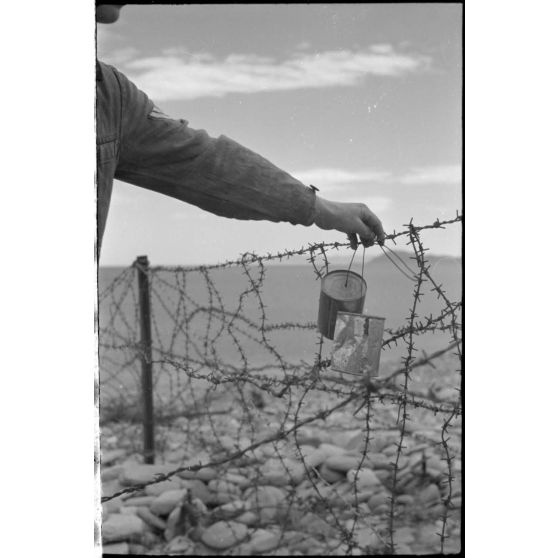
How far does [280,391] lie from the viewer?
243 centimetres

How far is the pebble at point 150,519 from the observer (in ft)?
8.52

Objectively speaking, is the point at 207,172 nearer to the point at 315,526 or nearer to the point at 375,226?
the point at 375,226

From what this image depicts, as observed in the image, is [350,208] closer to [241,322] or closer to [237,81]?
[237,81]

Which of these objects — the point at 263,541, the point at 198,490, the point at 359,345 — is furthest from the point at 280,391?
the point at 198,490

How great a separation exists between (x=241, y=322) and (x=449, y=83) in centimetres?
117

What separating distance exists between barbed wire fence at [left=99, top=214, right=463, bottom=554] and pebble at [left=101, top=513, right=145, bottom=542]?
0.21 meters

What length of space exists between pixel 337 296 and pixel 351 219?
0.74ft

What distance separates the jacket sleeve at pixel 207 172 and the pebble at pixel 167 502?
4.54ft

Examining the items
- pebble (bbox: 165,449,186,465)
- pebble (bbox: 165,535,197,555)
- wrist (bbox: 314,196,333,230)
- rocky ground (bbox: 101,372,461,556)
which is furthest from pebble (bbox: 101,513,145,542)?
wrist (bbox: 314,196,333,230)

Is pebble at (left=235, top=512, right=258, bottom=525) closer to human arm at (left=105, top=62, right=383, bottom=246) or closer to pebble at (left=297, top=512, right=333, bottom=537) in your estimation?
pebble at (left=297, top=512, right=333, bottom=537)

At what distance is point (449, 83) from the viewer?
1.79m

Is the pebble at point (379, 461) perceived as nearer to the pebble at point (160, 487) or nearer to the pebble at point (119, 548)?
the pebble at point (160, 487)

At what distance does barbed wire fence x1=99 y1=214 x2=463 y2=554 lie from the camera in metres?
1.89

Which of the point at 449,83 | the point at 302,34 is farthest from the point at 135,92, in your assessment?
the point at 449,83
